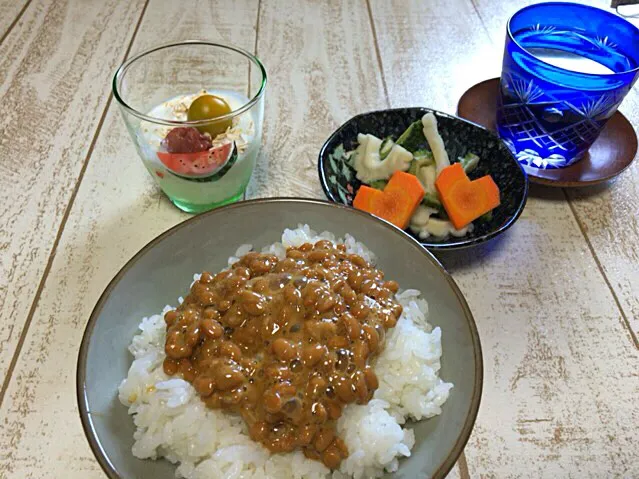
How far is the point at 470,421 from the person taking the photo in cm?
104

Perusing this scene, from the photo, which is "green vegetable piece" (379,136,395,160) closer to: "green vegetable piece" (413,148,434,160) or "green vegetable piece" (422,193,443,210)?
"green vegetable piece" (413,148,434,160)

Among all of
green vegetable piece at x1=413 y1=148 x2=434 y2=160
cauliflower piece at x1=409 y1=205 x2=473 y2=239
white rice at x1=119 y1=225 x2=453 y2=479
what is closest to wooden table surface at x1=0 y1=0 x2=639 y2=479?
cauliflower piece at x1=409 y1=205 x2=473 y2=239

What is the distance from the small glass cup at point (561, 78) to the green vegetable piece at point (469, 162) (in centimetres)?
21

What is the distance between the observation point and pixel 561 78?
66.5 inches

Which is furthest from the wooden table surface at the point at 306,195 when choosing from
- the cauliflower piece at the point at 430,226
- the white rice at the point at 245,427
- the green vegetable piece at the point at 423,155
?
the green vegetable piece at the point at 423,155

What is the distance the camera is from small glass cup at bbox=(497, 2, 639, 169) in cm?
169

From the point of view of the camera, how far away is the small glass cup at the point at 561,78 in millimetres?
1688

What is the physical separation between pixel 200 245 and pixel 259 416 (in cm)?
50

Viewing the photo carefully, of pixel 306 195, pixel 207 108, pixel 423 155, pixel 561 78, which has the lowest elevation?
pixel 306 195

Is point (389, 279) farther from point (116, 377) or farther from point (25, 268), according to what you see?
point (25, 268)

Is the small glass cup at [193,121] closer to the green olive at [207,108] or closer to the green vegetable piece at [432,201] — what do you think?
the green olive at [207,108]

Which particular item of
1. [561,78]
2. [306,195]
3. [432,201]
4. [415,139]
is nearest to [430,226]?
[432,201]

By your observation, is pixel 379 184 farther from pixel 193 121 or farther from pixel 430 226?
pixel 193 121

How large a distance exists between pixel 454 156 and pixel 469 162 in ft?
0.20
